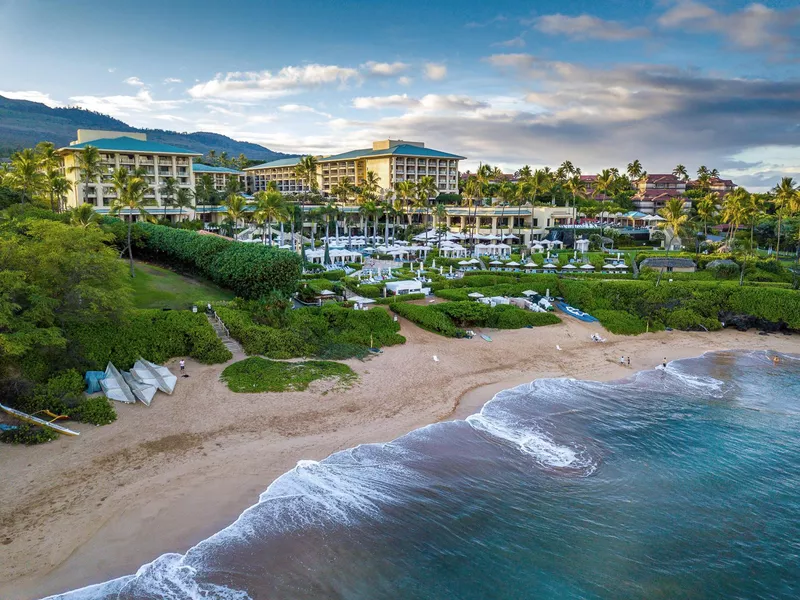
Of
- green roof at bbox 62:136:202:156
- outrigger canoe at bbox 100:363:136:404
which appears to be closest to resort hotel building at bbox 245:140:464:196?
green roof at bbox 62:136:202:156

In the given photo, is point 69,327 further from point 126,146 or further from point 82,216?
point 126,146

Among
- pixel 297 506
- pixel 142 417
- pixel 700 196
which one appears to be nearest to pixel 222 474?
pixel 297 506

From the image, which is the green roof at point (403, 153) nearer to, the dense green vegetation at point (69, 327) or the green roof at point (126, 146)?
the green roof at point (126, 146)

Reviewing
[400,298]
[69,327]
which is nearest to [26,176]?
[69,327]

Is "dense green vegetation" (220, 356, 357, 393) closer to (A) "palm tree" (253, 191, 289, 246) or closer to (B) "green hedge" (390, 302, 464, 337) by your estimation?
(B) "green hedge" (390, 302, 464, 337)

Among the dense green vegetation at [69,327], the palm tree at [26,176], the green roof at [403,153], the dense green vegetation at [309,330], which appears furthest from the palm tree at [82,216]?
the green roof at [403,153]

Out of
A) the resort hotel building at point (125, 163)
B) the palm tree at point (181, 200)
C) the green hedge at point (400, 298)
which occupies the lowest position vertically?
the green hedge at point (400, 298)

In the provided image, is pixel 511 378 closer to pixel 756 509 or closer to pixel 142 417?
pixel 756 509
